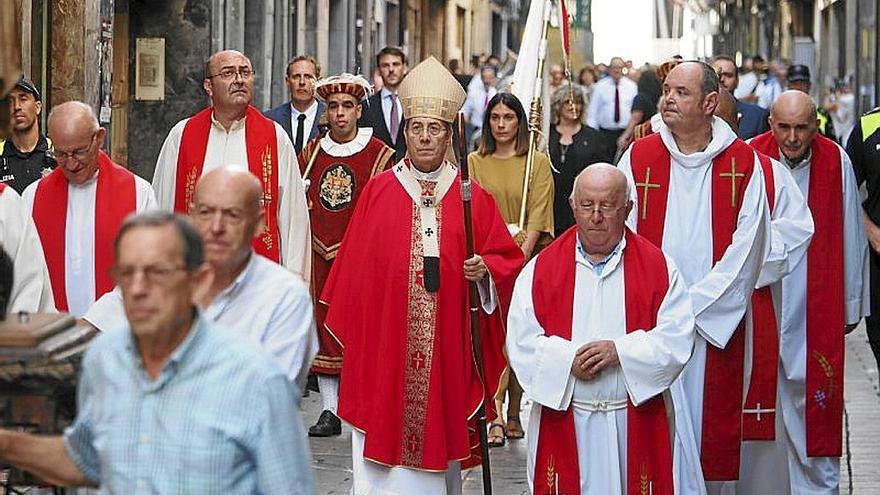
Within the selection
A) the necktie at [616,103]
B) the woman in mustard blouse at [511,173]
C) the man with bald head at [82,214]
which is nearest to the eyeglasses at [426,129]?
the man with bald head at [82,214]

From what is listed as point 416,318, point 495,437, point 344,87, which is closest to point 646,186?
point 416,318

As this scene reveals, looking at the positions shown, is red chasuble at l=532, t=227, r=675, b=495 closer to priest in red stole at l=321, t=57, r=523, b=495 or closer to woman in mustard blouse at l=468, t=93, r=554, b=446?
priest in red stole at l=321, t=57, r=523, b=495

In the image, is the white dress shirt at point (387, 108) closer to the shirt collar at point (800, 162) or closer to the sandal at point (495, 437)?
the sandal at point (495, 437)

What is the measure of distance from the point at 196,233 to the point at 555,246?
3304 mm

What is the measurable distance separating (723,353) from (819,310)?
1.27 meters

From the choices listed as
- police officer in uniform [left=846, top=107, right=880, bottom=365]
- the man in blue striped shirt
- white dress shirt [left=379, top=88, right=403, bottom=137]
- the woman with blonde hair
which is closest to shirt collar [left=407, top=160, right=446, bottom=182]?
police officer in uniform [left=846, top=107, right=880, bottom=365]

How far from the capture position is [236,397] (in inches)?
186

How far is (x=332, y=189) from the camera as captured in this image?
1210 cm

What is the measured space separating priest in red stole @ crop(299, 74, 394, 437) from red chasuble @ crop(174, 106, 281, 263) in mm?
1627

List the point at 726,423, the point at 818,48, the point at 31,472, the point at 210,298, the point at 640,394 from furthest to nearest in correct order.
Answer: the point at 818,48, the point at 726,423, the point at 640,394, the point at 210,298, the point at 31,472

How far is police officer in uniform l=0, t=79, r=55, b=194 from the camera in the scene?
33.6 feet

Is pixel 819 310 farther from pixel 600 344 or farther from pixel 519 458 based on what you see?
pixel 600 344

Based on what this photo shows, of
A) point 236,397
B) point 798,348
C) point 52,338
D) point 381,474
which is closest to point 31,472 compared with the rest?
point 52,338

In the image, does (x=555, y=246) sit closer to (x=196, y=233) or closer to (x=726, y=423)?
(x=726, y=423)
